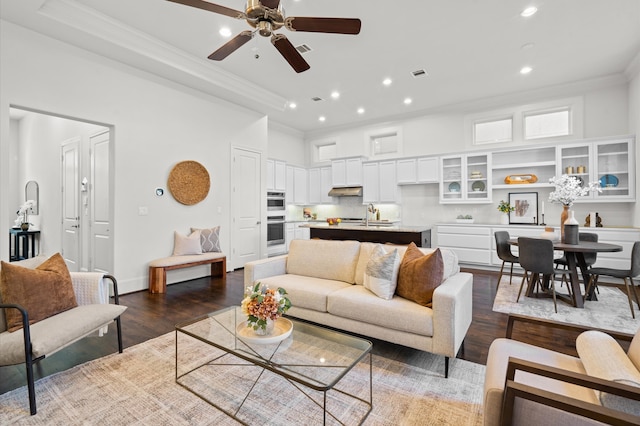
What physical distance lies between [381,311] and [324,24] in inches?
94.2

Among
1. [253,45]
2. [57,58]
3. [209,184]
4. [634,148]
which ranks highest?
[253,45]

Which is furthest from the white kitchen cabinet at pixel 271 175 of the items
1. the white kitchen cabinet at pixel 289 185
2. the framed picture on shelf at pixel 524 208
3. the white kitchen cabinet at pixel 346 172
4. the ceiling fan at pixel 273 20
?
the framed picture on shelf at pixel 524 208

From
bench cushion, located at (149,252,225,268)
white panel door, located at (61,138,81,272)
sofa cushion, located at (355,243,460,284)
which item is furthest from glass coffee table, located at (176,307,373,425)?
white panel door, located at (61,138,81,272)

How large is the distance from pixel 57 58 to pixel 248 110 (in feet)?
9.89

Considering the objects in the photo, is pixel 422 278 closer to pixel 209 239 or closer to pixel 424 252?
pixel 424 252

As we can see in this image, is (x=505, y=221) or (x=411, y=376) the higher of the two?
(x=505, y=221)

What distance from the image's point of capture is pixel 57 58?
12.4ft

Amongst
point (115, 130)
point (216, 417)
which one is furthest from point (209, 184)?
point (216, 417)

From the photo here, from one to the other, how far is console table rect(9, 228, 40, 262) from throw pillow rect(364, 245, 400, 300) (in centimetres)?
724

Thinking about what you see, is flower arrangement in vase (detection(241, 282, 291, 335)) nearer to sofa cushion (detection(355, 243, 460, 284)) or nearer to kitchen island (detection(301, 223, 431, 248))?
sofa cushion (detection(355, 243, 460, 284))

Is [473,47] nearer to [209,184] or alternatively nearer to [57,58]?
[209,184]

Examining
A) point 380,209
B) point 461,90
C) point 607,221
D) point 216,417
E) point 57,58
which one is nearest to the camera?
point 216,417

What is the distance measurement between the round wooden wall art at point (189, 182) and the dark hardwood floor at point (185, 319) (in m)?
1.42

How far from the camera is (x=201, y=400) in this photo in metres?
1.94
